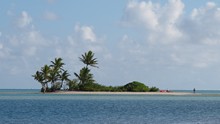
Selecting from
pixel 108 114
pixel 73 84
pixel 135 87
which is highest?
pixel 73 84

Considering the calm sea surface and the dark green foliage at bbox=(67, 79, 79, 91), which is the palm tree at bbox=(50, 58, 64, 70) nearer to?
the dark green foliage at bbox=(67, 79, 79, 91)

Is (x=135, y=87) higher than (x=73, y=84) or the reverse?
the reverse

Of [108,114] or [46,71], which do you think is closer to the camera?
[108,114]

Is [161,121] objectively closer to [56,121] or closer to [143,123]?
[143,123]

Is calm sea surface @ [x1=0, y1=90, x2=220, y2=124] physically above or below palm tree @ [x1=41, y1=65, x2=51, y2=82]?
below

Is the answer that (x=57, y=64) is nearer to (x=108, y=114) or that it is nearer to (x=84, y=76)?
(x=84, y=76)

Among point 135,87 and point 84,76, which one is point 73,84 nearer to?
point 84,76

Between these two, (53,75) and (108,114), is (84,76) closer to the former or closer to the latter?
(53,75)

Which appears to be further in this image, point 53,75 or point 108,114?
point 53,75

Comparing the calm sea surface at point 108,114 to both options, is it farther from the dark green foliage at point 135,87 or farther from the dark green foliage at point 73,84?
the dark green foliage at point 135,87

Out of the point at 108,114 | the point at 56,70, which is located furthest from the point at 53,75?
the point at 108,114

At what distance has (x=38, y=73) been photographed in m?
130

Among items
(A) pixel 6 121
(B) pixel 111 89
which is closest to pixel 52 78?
(B) pixel 111 89

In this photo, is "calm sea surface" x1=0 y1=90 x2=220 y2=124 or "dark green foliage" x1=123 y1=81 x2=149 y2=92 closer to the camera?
A: "calm sea surface" x1=0 y1=90 x2=220 y2=124
